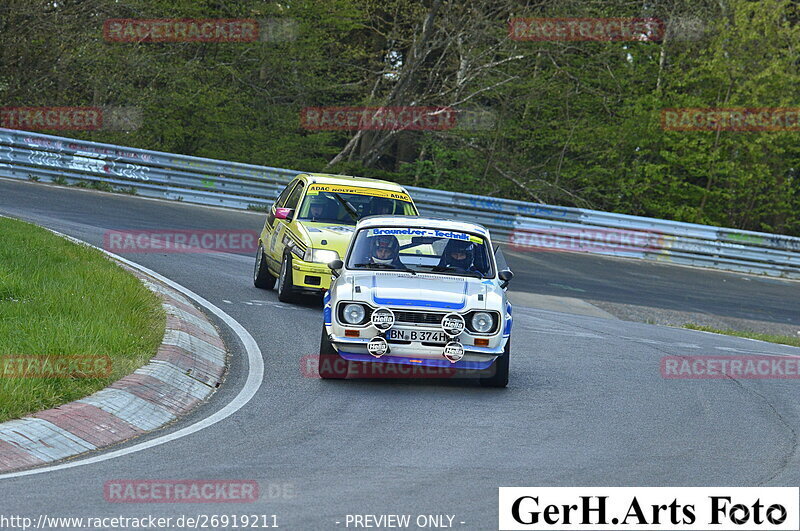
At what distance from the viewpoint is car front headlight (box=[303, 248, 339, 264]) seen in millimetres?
14016

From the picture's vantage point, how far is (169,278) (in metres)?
15.7

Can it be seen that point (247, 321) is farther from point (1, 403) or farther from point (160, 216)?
point (160, 216)

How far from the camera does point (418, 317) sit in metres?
9.82

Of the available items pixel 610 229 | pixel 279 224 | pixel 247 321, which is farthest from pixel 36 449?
pixel 610 229

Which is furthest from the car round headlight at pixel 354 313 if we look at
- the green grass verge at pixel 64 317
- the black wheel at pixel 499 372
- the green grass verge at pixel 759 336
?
the green grass verge at pixel 759 336

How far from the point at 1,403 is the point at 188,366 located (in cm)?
246

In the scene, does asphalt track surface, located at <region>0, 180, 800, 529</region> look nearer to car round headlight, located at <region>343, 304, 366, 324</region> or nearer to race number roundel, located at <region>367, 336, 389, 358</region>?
race number roundel, located at <region>367, 336, 389, 358</region>

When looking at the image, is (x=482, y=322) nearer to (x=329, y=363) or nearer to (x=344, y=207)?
(x=329, y=363)

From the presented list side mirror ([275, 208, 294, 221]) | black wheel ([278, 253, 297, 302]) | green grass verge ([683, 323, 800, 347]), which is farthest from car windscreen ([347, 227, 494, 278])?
green grass verge ([683, 323, 800, 347])

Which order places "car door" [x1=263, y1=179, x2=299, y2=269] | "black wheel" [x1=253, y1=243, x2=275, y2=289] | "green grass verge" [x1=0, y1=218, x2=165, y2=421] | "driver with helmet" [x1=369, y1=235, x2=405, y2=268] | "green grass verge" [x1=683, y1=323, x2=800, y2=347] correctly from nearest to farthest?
"green grass verge" [x1=0, y1=218, x2=165, y2=421], "driver with helmet" [x1=369, y1=235, x2=405, y2=268], "car door" [x1=263, y1=179, x2=299, y2=269], "black wheel" [x1=253, y1=243, x2=275, y2=289], "green grass verge" [x1=683, y1=323, x2=800, y2=347]

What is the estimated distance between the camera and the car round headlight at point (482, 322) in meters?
9.94

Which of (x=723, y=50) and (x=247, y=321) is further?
(x=723, y=50)

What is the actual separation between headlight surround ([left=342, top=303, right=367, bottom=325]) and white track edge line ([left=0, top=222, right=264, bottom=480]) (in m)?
0.98

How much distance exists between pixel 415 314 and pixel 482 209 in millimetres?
17265
